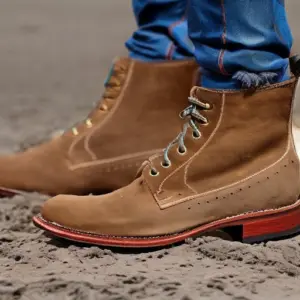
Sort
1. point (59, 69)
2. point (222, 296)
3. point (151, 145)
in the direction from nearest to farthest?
point (222, 296) → point (151, 145) → point (59, 69)

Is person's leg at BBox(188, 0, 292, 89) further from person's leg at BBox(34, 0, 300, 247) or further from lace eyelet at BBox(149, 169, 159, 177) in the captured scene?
lace eyelet at BBox(149, 169, 159, 177)

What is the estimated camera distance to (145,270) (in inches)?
29.7

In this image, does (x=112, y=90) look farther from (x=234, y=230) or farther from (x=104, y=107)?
(x=234, y=230)

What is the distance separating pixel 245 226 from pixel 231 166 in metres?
0.09

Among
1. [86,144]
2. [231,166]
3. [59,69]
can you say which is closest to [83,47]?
[59,69]

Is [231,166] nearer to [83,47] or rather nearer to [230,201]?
[230,201]

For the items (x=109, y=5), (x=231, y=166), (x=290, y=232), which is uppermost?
(x=109, y=5)

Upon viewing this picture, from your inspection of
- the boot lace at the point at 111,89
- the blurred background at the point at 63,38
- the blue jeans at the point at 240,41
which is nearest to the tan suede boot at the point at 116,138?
the boot lace at the point at 111,89

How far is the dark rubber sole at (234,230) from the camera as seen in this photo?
0.82 m

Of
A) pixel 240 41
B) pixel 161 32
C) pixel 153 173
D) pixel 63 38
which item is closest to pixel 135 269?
pixel 153 173

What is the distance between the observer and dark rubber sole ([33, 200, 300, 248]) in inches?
32.2

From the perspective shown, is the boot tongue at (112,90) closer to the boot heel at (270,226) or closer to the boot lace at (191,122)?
the boot lace at (191,122)

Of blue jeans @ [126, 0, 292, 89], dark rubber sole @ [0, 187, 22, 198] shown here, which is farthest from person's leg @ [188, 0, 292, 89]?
dark rubber sole @ [0, 187, 22, 198]

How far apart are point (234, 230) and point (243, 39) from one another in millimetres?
273
